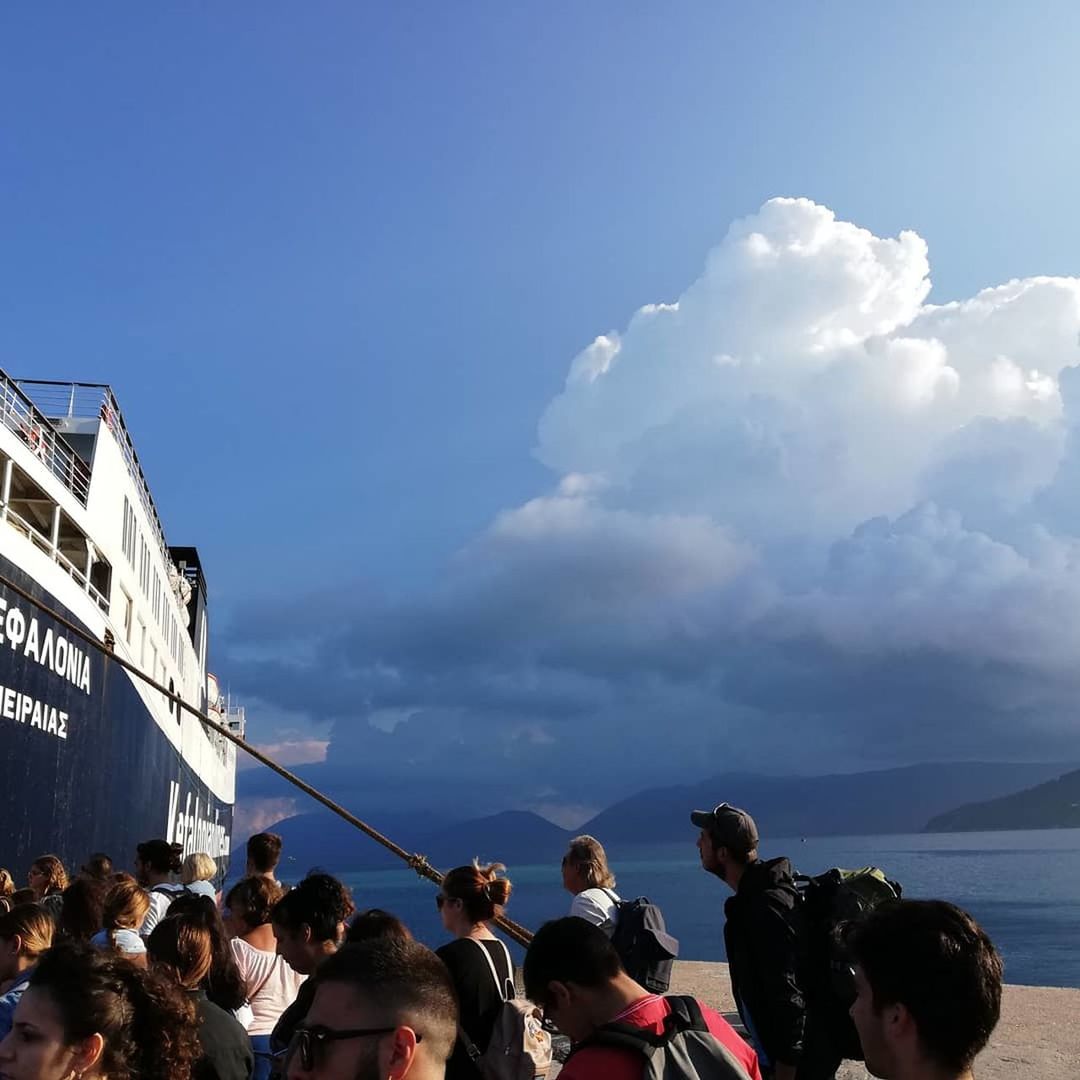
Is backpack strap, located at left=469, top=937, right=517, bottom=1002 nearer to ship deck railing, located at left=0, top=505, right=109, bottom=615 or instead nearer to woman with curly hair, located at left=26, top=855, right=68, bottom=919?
woman with curly hair, located at left=26, top=855, right=68, bottom=919

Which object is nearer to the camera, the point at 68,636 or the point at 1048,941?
the point at 68,636

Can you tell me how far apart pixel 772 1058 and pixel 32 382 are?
17190mm

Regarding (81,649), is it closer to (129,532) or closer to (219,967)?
(129,532)

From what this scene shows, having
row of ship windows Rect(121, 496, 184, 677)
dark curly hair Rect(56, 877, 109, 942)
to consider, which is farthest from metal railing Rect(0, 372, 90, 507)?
dark curly hair Rect(56, 877, 109, 942)

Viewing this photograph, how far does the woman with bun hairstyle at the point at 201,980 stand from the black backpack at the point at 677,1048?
3.50 ft

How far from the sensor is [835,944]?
3529 millimetres

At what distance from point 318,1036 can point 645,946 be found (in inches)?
96.1

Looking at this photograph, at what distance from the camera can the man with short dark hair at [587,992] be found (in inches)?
97.9

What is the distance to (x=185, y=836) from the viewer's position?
22.4 meters

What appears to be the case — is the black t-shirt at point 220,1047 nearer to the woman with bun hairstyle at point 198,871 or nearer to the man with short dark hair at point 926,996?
the man with short dark hair at point 926,996

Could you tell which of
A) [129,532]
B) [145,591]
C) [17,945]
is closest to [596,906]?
[17,945]

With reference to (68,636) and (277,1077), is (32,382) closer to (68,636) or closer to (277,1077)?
(68,636)

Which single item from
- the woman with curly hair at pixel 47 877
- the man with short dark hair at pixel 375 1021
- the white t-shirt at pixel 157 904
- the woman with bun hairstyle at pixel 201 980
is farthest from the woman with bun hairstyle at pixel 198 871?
the man with short dark hair at pixel 375 1021

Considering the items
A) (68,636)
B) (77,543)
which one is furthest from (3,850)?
(77,543)
